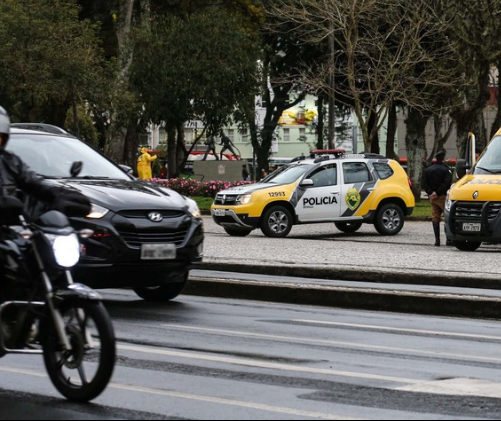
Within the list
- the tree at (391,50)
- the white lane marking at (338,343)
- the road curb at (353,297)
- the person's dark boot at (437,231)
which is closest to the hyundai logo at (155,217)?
the white lane marking at (338,343)

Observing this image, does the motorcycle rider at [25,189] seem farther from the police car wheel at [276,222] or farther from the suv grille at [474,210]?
the police car wheel at [276,222]

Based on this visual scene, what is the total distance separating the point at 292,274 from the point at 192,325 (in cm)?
549

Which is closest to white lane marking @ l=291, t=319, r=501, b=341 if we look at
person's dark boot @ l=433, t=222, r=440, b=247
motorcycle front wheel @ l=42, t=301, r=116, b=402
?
motorcycle front wheel @ l=42, t=301, r=116, b=402

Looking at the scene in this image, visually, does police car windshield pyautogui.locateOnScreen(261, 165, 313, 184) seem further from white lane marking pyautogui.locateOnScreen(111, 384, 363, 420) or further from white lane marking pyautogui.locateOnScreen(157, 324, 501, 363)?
white lane marking pyautogui.locateOnScreen(111, 384, 363, 420)

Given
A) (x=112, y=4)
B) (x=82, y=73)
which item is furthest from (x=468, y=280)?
(x=112, y=4)

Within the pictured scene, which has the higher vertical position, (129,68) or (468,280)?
(129,68)

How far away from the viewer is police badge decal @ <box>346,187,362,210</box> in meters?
28.5

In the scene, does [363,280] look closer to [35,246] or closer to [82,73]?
[35,246]

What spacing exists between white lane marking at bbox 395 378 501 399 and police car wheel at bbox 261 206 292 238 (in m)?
19.4

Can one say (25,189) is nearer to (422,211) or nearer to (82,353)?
(82,353)

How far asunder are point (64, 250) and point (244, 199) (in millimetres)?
20582

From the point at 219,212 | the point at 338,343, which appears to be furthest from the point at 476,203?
the point at 338,343

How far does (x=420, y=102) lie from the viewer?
45688 mm

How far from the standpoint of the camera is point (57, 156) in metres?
13.6
